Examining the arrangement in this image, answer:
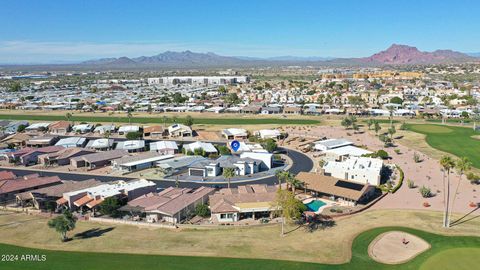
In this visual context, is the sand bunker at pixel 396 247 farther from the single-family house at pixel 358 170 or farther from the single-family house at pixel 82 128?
the single-family house at pixel 82 128

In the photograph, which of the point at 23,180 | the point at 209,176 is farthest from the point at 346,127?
the point at 23,180

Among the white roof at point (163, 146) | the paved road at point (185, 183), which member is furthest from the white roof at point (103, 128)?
the paved road at point (185, 183)

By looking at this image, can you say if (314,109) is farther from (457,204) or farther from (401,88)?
(457,204)

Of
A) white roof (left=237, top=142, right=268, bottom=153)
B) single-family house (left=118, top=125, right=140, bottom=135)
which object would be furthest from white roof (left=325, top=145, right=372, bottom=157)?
single-family house (left=118, top=125, right=140, bottom=135)

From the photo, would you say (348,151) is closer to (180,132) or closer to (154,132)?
(180,132)

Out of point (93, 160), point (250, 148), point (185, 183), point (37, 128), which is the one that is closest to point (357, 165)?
point (250, 148)

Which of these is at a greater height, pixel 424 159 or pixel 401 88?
pixel 401 88

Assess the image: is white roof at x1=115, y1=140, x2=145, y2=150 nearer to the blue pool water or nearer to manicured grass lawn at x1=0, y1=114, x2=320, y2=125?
manicured grass lawn at x1=0, y1=114, x2=320, y2=125
